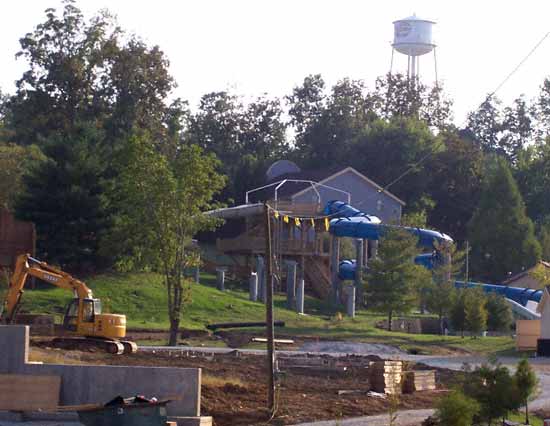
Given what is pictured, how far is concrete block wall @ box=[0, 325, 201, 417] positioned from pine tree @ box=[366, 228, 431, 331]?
3436 centimetres

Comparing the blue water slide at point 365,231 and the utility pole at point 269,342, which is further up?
the blue water slide at point 365,231

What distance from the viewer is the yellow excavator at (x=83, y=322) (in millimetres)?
38656

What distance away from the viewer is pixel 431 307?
5984cm

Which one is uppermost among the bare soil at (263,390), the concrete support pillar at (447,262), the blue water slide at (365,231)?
the blue water slide at (365,231)

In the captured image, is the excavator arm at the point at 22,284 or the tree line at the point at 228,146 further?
the tree line at the point at 228,146

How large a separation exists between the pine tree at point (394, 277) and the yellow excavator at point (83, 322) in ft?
66.9

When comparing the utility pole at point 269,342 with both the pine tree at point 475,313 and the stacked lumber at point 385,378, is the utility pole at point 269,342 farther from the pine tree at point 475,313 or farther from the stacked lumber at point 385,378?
the pine tree at point 475,313

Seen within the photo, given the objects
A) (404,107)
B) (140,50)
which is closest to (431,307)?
(140,50)

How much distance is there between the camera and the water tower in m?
123

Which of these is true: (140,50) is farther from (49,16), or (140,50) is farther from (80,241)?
(80,241)

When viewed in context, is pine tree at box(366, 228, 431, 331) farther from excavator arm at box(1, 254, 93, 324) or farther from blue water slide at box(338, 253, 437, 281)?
excavator arm at box(1, 254, 93, 324)

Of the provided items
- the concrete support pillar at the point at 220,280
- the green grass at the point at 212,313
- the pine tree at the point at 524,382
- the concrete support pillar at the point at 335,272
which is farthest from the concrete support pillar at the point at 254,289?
the pine tree at the point at 524,382

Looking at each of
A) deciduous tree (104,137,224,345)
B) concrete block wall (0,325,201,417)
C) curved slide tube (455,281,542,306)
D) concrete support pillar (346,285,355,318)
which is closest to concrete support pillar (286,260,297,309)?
concrete support pillar (346,285,355,318)

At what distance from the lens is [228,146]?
108625 millimetres
